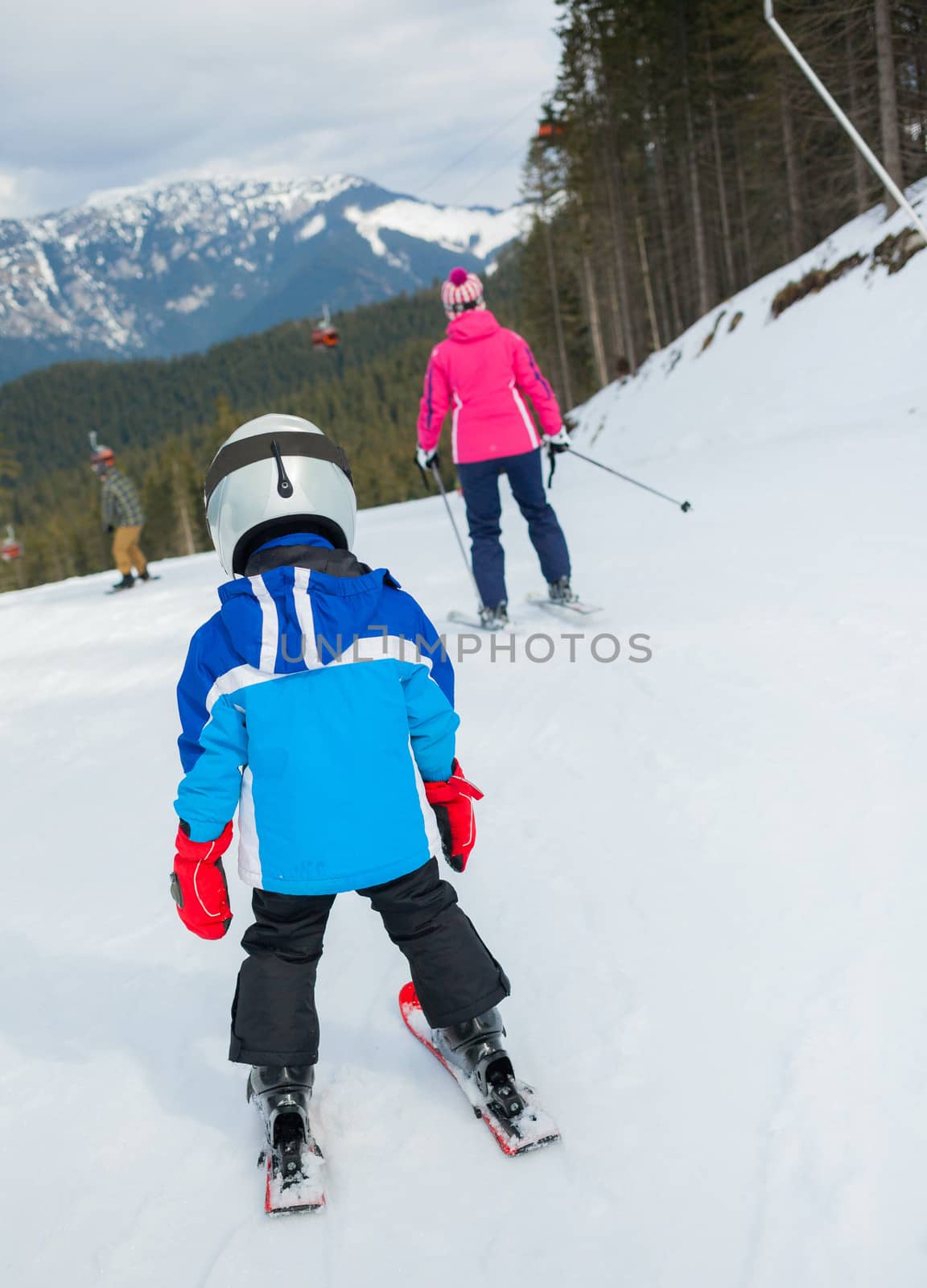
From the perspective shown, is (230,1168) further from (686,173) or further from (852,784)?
(686,173)

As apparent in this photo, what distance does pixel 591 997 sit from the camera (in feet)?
8.30

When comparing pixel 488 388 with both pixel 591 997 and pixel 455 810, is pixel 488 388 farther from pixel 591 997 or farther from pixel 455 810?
pixel 591 997

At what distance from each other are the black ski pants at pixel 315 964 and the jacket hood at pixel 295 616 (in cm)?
60

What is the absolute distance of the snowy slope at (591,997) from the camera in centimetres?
184

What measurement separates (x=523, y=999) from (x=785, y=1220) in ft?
3.15

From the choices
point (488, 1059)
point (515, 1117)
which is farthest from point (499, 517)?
point (515, 1117)

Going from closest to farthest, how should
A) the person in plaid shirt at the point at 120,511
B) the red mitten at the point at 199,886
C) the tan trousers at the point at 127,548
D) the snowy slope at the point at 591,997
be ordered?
the snowy slope at the point at 591,997, the red mitten at the point at 199,886, the person in plaid shirt at the point at 120,511, the tan trousers at the point at 127,548

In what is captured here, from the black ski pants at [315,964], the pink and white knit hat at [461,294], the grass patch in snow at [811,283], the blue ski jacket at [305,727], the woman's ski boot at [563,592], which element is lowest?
the black ski pants at [315,964]

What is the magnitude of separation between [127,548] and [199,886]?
1061cm

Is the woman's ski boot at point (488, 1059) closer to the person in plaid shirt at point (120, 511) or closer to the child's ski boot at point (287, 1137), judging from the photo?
the child's ski boot at point (287, 1137)

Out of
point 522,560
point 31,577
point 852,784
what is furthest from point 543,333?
point 31,577

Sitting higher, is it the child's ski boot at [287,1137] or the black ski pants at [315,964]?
the black ski pants at [315,964]

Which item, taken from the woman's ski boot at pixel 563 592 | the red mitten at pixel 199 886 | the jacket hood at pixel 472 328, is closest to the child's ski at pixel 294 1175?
the red mitten at pixel 199 886

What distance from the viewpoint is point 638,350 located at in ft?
103
